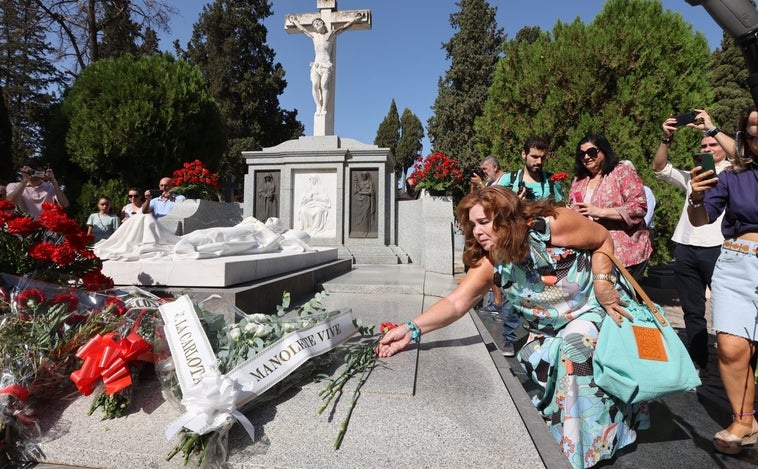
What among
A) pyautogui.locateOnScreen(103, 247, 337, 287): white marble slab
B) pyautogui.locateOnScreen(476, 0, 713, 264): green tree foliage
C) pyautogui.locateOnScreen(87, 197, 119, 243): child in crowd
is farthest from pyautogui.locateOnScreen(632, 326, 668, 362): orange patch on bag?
pyautogui.locateOnScreen(87, 197, 119, 243): child in crowd

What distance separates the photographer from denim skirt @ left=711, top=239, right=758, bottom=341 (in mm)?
2059

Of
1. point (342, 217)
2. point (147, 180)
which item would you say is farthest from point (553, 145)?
point (147, 180)

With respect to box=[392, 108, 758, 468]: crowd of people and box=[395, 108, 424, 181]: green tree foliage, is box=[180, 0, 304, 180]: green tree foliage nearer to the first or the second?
box=[395, 108, 424, 181]: green tree foliage

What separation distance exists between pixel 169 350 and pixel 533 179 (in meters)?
2.81

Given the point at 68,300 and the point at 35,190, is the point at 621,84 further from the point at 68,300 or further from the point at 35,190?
the point at 35,190

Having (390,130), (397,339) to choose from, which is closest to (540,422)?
(397,339)

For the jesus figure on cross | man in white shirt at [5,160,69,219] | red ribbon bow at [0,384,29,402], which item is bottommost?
red ribbon bow at [0,384,29,402]

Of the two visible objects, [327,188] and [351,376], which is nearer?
[351,376]

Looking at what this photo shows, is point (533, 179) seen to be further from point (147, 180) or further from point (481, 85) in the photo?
point (481, 85)

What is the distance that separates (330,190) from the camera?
30.0ft

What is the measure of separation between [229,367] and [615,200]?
2.49 m

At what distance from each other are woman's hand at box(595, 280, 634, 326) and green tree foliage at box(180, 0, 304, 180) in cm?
2507

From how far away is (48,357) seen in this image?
5.65 feet

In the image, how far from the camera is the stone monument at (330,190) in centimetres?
891
